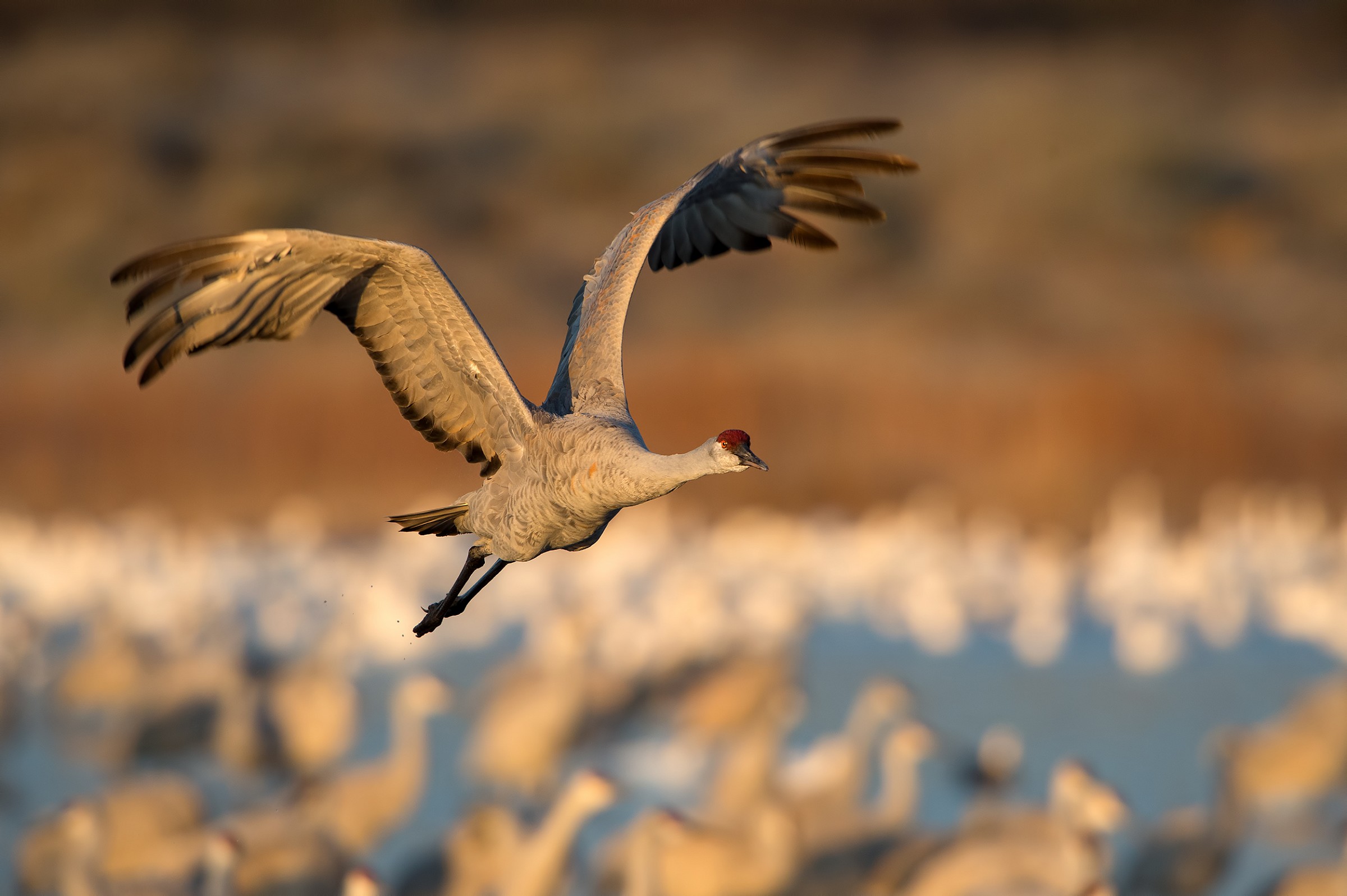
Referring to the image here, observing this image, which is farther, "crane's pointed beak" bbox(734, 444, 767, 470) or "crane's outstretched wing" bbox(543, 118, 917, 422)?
"crane's outstretched wing" bbox(543, 118, 917, 422)

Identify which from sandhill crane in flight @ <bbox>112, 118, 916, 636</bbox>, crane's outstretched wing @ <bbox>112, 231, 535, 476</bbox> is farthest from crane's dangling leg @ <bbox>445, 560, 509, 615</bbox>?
crane's outstretched wing @ <bbox>112, 231, 535, 476</bbox>

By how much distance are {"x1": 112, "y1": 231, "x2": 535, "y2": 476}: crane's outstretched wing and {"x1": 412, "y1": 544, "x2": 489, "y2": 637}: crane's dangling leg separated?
→ 0.31 metres

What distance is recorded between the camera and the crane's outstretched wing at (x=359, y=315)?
14.9 feet

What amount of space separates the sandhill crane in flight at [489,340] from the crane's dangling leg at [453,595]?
0.4 inches

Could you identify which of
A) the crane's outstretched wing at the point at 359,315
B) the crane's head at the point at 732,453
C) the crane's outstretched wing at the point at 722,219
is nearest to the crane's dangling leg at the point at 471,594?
the crane's outstretched wing at the point at 359,315

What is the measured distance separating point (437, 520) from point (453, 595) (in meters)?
0.28

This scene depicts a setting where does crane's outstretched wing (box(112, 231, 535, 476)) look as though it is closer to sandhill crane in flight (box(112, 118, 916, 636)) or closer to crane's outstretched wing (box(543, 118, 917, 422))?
sandhill crane in flight (box(112, 118, 916, 636))

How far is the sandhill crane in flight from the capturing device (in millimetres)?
4531

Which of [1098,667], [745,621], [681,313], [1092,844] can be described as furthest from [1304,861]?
[681,313]

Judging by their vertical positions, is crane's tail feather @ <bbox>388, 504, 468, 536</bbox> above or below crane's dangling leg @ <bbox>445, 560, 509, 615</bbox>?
above

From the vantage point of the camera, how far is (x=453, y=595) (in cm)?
531

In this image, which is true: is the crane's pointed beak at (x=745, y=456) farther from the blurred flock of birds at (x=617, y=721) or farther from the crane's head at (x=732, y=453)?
the blurred flock of birds at (x=617, y=721)

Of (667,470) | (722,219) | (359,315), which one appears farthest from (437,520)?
(722,219)

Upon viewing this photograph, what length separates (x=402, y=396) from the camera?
5172 millimetres
